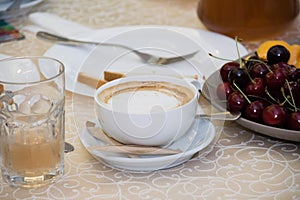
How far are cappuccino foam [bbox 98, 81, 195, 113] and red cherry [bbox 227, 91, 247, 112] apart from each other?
→ 0.06 m

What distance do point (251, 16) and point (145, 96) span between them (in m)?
0.40

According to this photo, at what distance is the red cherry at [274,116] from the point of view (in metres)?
0.70

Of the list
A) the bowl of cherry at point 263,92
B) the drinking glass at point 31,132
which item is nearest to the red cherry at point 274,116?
the bowl of cherry at point 263,92

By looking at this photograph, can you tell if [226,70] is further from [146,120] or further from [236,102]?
[146,120]

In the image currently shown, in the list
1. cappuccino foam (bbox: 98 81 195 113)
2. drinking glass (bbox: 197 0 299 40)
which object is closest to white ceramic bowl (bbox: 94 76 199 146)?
cappuccino foam (bbox: 98 81 195 113)

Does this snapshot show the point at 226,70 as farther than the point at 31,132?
Yes

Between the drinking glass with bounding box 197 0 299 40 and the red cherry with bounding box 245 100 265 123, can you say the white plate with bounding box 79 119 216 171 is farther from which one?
the drinking glass with bounding box 197 0 299 40

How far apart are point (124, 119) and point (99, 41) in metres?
0.41

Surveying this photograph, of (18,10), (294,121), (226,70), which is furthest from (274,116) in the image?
(18,10)

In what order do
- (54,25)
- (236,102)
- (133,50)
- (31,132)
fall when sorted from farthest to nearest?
1. (54,25)
2. (133,50)
3. (236,102)
4. (31,132)

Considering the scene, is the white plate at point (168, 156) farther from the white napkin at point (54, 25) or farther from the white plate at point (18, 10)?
the white plate at point (18, 10)

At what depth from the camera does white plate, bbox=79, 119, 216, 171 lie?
Result: 65 cm

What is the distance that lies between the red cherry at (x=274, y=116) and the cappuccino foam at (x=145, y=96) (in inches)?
3.6

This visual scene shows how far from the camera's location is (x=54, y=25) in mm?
1143
